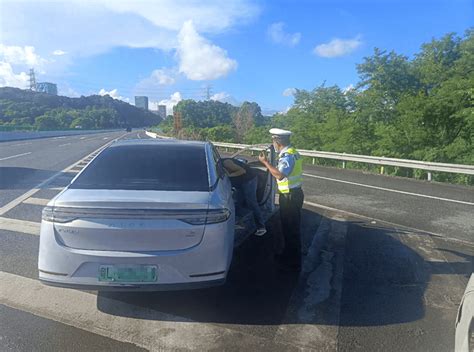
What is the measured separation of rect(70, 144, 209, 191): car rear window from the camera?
3.86 metres

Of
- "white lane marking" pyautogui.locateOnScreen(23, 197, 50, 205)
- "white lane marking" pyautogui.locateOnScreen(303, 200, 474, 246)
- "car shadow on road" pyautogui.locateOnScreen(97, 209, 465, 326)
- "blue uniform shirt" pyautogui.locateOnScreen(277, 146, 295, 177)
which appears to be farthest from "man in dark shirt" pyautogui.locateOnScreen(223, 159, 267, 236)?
"white lane marking" pyautogui.locateOnScreen(23, 197, 50, 205)

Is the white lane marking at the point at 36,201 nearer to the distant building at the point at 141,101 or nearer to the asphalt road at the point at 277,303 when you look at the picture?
the asphalt road at the point at 277,303

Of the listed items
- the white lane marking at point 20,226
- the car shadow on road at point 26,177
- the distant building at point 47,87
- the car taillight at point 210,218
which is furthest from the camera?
the distant building at point 47,87

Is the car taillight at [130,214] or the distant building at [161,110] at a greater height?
the distant building at [161,110]

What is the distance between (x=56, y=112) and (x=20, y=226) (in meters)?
93.0

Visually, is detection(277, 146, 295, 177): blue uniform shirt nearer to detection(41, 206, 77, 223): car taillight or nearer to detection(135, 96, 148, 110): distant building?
detection(41, 206, 77, 223): car taillight

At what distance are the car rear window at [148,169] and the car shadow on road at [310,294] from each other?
3.69 ft

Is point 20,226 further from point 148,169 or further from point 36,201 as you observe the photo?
point 148,169

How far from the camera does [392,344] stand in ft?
10.4

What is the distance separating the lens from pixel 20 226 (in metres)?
6.37

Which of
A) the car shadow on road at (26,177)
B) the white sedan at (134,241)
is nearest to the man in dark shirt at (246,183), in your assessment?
the white sedan at (134,241)

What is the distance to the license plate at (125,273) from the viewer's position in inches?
128

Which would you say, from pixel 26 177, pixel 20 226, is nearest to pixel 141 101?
pixel 26 177

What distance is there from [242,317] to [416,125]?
17774 mm
